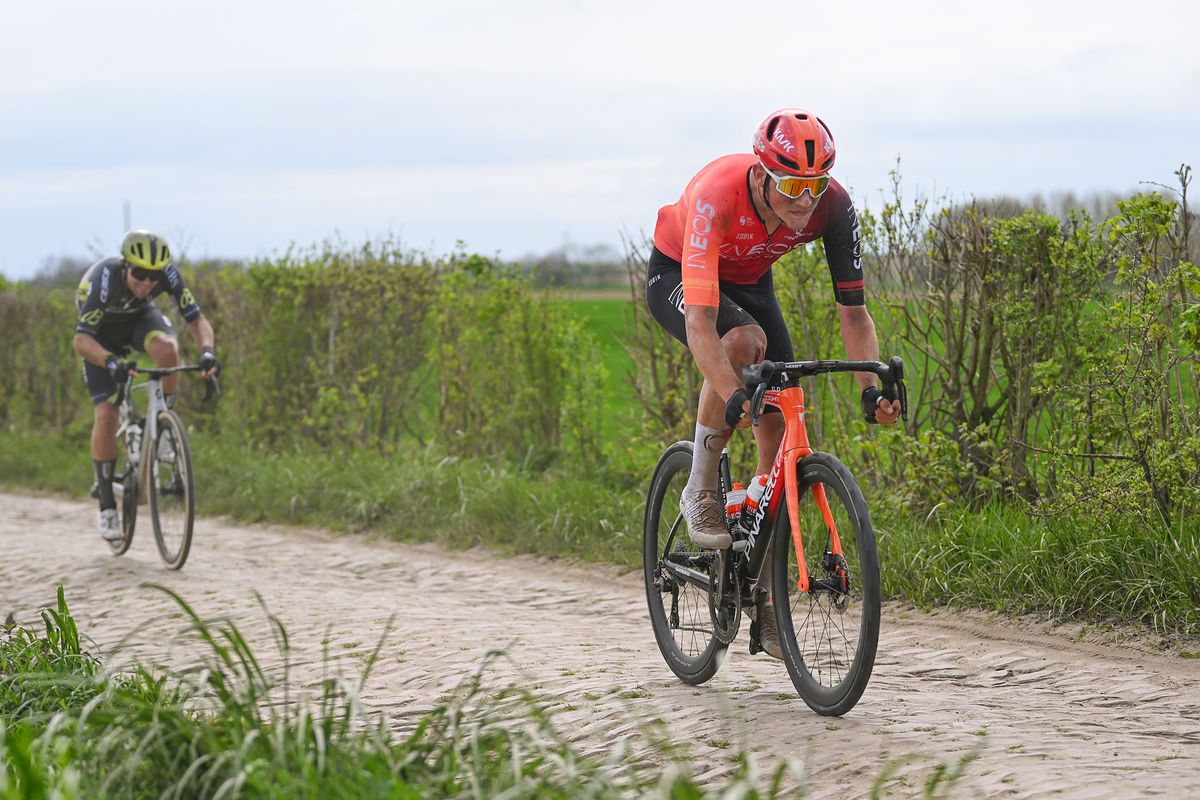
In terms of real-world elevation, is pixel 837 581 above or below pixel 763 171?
below

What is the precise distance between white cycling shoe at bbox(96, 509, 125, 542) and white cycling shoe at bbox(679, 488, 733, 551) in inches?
225

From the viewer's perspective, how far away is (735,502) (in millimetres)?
5371

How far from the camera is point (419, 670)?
5.73 m

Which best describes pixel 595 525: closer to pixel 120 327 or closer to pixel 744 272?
pixel 120 327

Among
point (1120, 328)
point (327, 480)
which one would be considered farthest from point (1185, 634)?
point (327, 480)

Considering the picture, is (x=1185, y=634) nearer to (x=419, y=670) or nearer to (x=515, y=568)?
(x=419, y=670)

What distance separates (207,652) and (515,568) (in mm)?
3189

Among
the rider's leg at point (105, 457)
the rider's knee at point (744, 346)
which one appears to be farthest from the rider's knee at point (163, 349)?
the rider's knee at point (744, 346)

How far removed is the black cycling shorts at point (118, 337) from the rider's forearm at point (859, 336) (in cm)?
608

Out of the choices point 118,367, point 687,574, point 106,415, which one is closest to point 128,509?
point 106,415

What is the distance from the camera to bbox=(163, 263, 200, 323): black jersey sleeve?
9641 millimetres

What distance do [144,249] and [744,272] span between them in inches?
210

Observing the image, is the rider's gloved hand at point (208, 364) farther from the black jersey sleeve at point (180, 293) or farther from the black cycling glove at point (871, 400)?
the black cycling glove at point (871, 400)

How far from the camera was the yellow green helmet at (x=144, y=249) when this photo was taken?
30.5 feet
